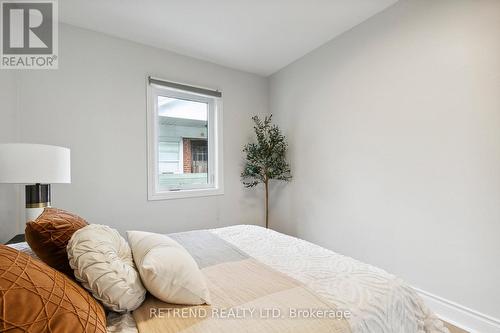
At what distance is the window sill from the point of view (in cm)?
259

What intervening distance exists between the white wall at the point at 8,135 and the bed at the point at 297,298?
167cm

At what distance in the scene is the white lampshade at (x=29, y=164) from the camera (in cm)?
136

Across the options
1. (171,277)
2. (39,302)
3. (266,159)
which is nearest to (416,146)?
(266,159)

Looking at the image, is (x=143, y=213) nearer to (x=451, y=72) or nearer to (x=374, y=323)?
(x=374, y=323)

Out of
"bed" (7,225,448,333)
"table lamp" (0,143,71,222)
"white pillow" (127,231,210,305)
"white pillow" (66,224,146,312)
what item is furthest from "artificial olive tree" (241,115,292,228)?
"white pillow" (66,224,146,312)

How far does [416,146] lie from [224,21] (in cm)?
208

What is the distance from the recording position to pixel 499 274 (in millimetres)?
1481

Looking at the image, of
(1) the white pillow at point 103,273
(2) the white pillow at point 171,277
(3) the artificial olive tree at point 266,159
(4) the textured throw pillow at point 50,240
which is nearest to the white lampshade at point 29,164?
(4) the textured throw pillow at point 50,240

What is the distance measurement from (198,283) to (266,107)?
9.65 feet

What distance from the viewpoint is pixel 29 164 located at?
140cm

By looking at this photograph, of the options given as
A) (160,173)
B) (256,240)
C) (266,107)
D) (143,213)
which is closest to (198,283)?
(256,240)

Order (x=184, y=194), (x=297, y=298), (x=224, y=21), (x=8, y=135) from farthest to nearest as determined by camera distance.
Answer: (x=184, y=194) < (x=224, y=21) < (x=8, y=135) < (x=297, y=298)

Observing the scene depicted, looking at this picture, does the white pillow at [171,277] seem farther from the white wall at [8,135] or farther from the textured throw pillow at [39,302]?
the white wall at [8,135]

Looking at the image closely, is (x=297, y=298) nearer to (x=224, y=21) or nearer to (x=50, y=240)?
(x=50, y=240)
